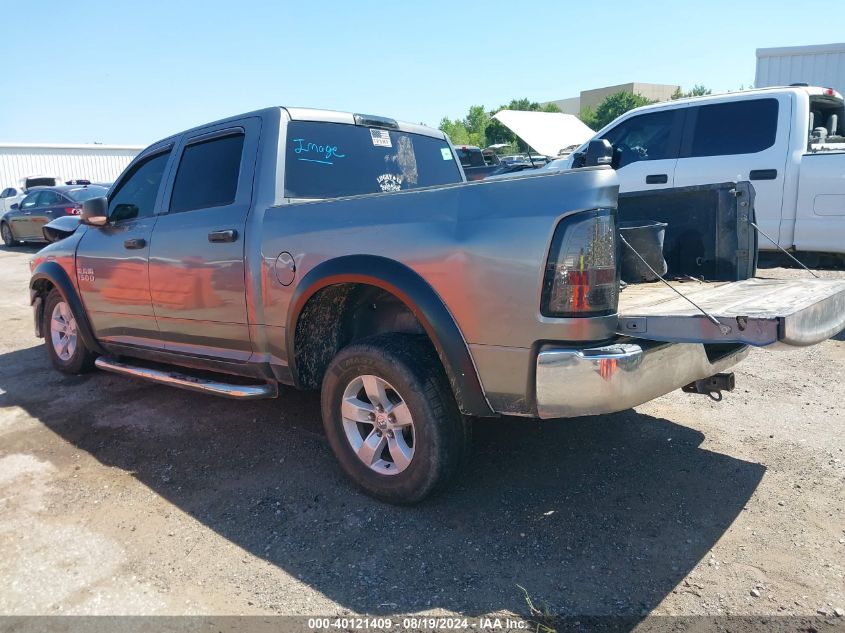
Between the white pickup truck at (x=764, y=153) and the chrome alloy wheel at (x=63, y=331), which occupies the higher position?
the white pickup truck at (x=764, y=153)

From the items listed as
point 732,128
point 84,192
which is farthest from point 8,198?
point 732,128

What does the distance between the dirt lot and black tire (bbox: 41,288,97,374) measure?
0.89 metres

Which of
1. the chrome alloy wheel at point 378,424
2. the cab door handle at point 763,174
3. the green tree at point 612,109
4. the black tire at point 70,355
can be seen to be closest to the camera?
the chrome alloy wheel at point 378,424

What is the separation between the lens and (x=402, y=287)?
2945 millimetres

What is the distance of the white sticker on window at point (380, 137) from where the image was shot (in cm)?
436

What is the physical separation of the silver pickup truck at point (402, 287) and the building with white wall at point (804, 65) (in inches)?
493

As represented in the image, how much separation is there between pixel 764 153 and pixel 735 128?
0.42 meters

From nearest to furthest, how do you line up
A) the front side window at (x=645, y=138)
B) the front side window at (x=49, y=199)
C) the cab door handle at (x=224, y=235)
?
the cab door handle at (x=224, y=235) < the front side window at (x=645, y=138) < the front side window at (x=49, y=199)

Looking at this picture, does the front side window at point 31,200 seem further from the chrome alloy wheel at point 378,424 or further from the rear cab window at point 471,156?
the chrome alloy wheel at point 378,424

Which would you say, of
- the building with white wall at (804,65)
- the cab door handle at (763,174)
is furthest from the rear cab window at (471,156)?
the cab door handle at (763,174)

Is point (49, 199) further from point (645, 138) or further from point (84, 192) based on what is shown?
point (645, 138)

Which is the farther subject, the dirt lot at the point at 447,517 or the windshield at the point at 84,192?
the windshield at the point at 84,192

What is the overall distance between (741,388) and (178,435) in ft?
13.0

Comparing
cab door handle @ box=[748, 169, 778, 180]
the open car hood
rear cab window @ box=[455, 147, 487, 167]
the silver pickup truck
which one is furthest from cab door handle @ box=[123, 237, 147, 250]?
rear cab window @ box=[455, 147, 487, 167]
